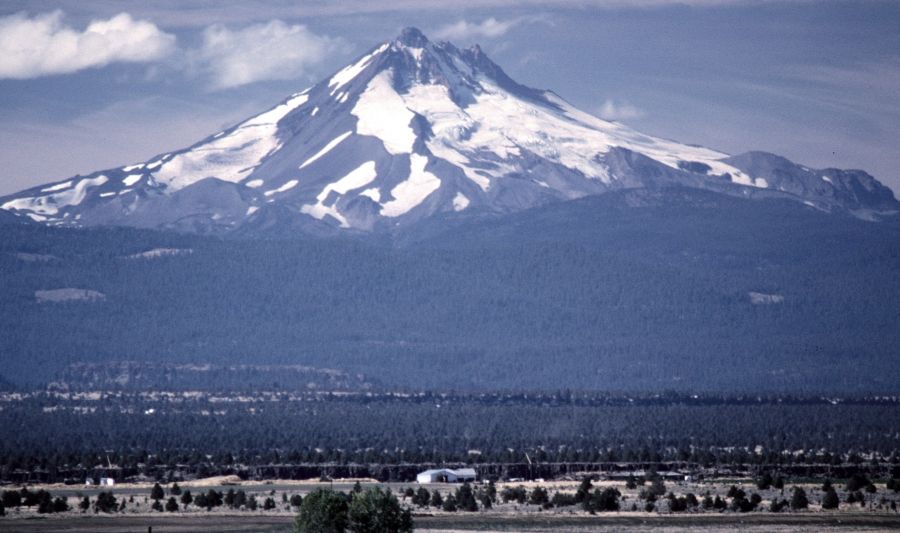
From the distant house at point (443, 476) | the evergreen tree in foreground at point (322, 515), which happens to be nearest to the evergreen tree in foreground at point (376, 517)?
the evergreen tree in foreground at point (322, 515)

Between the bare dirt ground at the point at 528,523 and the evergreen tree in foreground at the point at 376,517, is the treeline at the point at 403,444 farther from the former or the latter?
the evergreen tree in foreground at the point at 376,517

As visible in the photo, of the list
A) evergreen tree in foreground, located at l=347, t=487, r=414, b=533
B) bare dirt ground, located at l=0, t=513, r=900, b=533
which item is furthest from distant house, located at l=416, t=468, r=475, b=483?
evergreen tree in foreground, located at l=347, t=487, r=414, b=533

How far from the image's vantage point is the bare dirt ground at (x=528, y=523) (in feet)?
335

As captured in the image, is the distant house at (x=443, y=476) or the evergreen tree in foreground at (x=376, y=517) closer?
the evergreen tree in foreground at (x=376, y=517)

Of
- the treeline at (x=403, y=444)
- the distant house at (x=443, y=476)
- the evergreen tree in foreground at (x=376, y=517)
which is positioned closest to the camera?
the evergreen tree in foreground at (x=376, y=517)

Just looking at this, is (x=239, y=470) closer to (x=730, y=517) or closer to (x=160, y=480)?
(x=160, y=480)

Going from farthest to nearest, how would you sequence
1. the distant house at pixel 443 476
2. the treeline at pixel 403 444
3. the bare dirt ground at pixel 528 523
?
1. the treeline at pixel 403 444
2. the distant house at pixel 443 476
3. the bare dirt ground at pixel 528 523

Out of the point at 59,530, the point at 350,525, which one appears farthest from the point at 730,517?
the point at 59,530

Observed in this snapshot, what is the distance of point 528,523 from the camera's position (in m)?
107

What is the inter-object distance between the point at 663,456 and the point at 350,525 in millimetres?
74322

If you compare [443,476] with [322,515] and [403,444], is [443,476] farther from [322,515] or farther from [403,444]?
[322,515]

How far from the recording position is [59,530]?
101m

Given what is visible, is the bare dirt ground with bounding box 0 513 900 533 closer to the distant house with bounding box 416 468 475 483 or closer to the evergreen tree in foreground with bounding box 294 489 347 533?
the evergreen tree in foreground with bounding box 294 489 347 533

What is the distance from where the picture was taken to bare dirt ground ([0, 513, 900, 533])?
102250 mm
